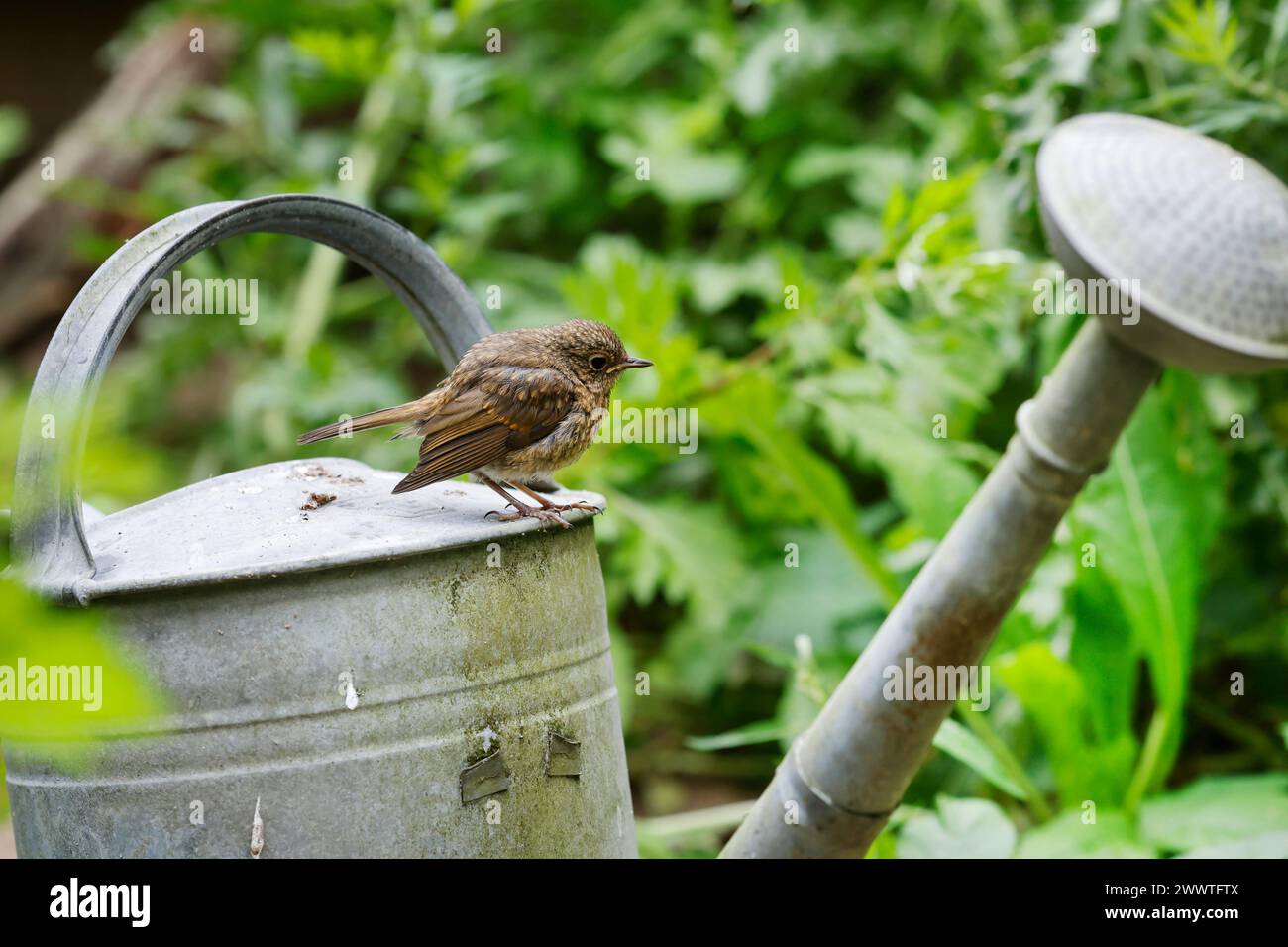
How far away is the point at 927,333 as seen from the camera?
114 inches

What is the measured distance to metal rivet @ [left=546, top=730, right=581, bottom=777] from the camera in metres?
1.57

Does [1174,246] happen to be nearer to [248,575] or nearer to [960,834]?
[248,575]

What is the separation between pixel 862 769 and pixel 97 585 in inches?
39.7

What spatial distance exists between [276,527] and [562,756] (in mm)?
459

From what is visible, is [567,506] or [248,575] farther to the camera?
[567,506]

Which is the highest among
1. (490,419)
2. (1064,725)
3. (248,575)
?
(490,419)

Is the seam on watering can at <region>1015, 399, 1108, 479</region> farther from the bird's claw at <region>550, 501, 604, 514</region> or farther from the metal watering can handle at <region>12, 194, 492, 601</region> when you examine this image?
the metal watering can handle at <region>12, 194, 492, 601</region>

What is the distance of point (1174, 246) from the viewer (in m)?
1.35

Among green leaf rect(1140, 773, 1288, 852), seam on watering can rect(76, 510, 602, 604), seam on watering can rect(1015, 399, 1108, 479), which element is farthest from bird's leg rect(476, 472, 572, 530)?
green leaf rect(1140, 773, 1288, 852)

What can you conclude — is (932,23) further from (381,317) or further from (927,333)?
(381,317)

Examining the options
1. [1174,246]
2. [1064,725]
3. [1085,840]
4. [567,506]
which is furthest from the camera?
[1064,725]

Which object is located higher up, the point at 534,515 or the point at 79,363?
the point at 79,363

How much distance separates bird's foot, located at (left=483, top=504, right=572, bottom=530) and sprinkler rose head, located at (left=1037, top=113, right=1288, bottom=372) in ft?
2.22

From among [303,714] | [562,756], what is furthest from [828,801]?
[303,714]
